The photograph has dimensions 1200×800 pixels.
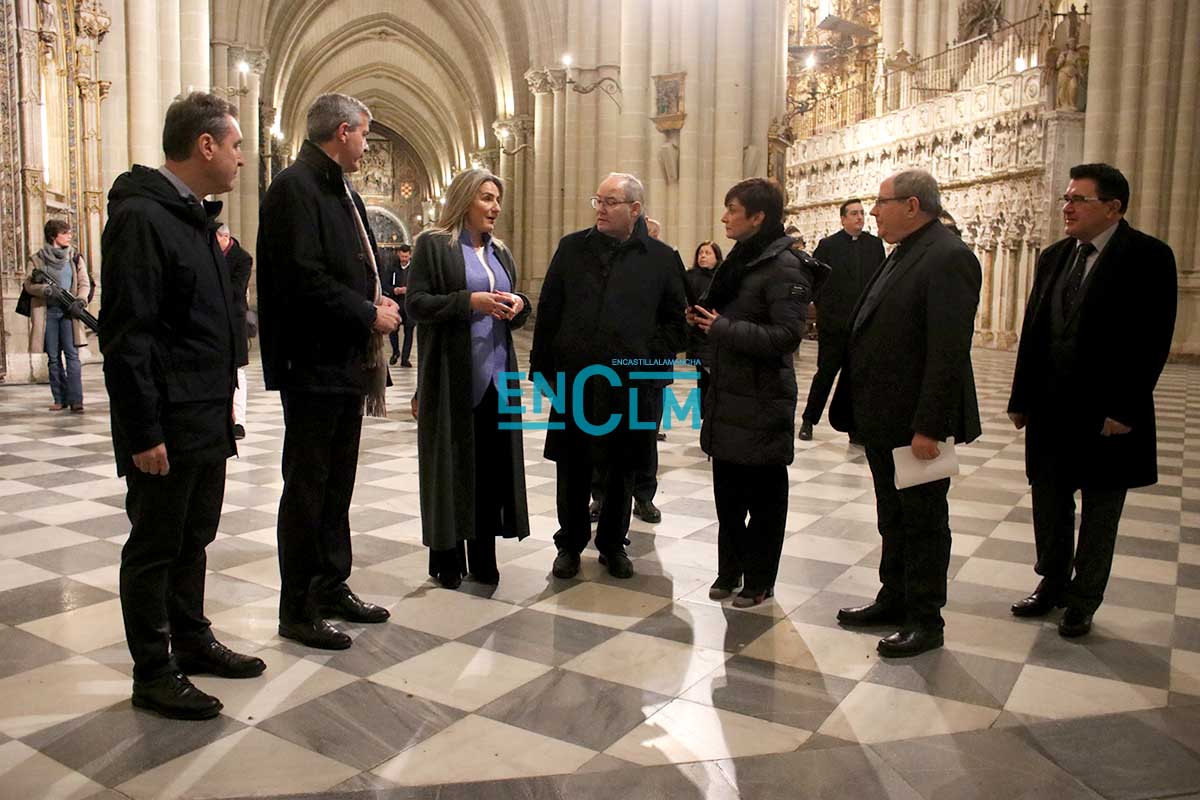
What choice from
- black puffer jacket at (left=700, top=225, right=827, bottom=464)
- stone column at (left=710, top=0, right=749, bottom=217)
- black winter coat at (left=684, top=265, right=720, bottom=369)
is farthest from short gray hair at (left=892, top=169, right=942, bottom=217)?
stone column at (left=710, top=0, right=749, bottom=217)

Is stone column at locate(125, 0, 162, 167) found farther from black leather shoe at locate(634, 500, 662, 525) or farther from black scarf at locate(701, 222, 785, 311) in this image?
black scarf at locate(701, 222, 785, 311)

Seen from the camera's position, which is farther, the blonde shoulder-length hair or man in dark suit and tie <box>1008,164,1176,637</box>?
the blonde shoulder-length hair

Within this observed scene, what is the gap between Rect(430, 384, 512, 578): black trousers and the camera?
14.1 ft

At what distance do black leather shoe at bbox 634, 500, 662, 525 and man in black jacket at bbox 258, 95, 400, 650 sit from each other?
2.29 metres

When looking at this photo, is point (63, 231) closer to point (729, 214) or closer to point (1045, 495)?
point (729, 214)

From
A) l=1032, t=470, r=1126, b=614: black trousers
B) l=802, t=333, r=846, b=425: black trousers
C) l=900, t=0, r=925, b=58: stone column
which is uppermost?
l=900, t=0, r=925, b=58: stone column

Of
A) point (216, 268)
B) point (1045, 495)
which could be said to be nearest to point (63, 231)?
point (216, 268)

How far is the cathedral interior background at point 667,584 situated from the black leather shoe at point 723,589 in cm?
13

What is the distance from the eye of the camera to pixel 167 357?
2875 millimetres

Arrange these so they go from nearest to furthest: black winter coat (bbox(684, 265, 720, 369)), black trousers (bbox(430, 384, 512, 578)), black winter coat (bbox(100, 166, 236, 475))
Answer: black winter coat (bbox(100, 166, 236, 475)) < black trousers (bbox(430, 384, 512, 578)) < black winter coat (bbox(684, 265, 720, 369))

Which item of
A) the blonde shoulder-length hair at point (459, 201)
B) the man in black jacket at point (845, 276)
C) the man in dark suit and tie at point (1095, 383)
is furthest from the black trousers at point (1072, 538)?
the man in black jacket at point (845, 276)

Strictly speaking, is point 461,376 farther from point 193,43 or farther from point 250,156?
point 250,156

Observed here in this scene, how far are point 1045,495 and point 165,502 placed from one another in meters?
3.28

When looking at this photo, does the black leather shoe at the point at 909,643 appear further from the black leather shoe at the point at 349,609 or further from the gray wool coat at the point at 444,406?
the black leather shoe at the point at 349,609
